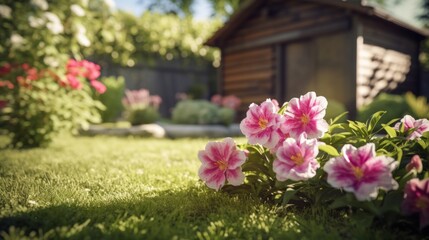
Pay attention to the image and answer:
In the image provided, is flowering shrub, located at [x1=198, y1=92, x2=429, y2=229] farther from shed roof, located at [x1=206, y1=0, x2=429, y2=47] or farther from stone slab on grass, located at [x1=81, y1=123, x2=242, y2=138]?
stone slab on grass, located at [x1=81, y1=123, x2=242, y2=138]

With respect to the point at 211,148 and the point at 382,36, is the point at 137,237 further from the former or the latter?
the point at 382,36

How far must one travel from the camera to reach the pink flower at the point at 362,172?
5.67 ft

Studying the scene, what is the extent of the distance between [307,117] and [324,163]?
33cm

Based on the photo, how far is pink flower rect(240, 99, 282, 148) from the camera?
2174mm

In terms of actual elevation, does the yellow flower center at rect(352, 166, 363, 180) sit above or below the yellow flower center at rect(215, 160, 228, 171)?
above

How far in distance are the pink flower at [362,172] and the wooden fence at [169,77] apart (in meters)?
11.6

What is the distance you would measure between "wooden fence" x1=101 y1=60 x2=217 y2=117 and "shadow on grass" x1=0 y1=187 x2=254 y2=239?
1086 centimetres

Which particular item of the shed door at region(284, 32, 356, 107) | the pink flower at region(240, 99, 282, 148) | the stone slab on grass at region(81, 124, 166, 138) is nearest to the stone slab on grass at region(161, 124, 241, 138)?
the stone slab on grass at region(81, 124, 166, 138)

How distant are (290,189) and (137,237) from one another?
962 millimetres

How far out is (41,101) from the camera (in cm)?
502

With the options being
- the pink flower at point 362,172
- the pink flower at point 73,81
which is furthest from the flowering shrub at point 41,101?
the pink flower at point 362,172

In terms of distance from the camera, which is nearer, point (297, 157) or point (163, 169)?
point (297, 157)

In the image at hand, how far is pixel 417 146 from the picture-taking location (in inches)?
86.2

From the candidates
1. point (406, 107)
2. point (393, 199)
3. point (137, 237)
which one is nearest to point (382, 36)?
point (406, 107)
